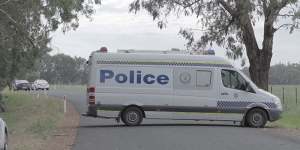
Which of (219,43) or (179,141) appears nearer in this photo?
(179,141)

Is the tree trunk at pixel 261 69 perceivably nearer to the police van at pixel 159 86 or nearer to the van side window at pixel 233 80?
the van side window at pixel 233 80

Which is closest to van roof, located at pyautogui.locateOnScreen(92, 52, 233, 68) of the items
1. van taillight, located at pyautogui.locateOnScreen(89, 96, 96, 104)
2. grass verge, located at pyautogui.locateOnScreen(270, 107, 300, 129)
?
van taillight, located at pyautogui.locateOnScreen(89, 96, 96, 104)

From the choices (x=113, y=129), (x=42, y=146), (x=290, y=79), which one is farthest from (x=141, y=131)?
(x=290, y=79)

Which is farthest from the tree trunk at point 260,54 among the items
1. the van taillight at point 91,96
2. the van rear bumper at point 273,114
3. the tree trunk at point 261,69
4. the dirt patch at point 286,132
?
the van taillight at point 91,96

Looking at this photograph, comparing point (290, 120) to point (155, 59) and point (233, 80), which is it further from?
point (155, 59)

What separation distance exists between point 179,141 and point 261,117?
697cm

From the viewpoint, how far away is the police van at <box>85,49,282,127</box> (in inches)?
920

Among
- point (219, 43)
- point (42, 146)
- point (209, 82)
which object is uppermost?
point (219, 43)

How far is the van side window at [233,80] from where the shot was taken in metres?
23.9

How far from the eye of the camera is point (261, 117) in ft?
78.7

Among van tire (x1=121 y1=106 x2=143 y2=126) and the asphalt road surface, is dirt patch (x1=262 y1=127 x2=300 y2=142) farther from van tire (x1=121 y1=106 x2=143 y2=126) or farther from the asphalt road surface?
van tire (x1=121 y1=106 x2=143 y2=126)

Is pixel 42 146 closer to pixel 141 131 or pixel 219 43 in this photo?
pixel 141 131

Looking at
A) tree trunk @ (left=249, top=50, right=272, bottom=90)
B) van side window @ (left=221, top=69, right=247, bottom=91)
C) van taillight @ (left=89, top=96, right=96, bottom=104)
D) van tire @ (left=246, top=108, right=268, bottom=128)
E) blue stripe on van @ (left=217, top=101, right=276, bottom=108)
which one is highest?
tree trunk @ (left=249, top=50, right=272, bottom=90)

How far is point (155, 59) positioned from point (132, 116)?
2.20 meters
